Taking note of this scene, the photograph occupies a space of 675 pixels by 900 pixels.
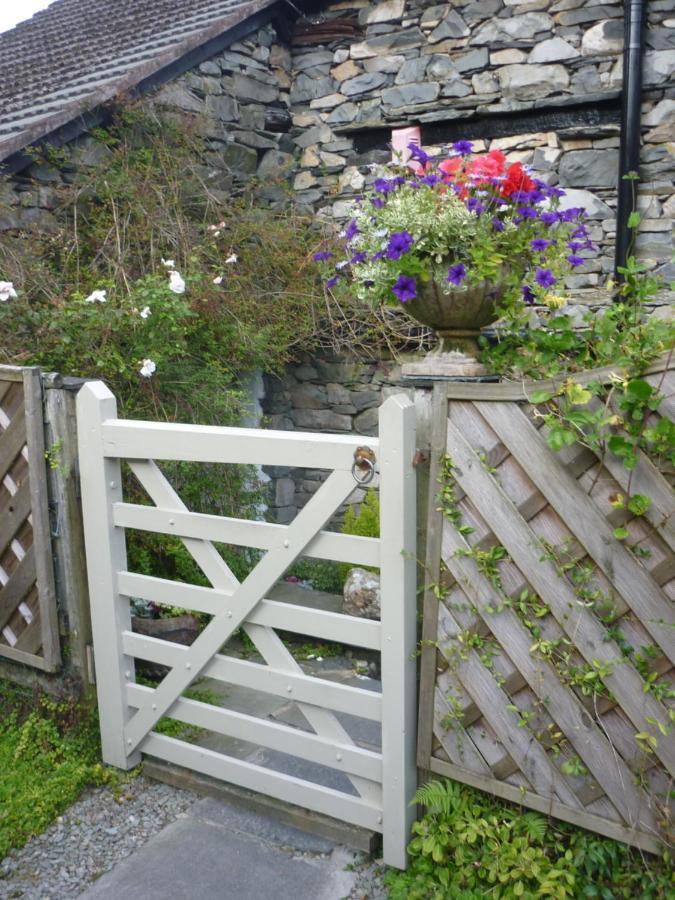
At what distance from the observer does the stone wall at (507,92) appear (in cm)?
489

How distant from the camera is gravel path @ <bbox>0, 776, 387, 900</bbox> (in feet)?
7.63

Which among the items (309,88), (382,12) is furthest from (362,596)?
(382,12)

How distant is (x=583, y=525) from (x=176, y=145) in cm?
444

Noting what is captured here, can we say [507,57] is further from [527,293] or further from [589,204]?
[527,293]

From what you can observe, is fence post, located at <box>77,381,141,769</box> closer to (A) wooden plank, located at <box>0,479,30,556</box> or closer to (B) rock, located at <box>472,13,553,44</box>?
(A) wooden plank, located at <box>0,479,30,556</box>

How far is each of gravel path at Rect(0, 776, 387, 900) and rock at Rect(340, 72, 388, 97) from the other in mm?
4996

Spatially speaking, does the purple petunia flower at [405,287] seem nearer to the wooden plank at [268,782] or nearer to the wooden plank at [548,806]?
the wooden plank at [548,806]

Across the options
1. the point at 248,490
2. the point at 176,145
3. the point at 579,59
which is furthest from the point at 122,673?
the point at 579,59

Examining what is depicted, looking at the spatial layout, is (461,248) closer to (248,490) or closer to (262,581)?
(262,581)

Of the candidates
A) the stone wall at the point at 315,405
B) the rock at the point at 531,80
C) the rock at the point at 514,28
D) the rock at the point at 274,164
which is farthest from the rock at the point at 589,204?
the rock at the point at 274,164

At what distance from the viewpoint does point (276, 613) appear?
96.7 inches

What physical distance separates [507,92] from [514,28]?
40 centimetres

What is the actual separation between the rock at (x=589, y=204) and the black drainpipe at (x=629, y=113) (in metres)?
0.09

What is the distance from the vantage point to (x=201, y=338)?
480cm
